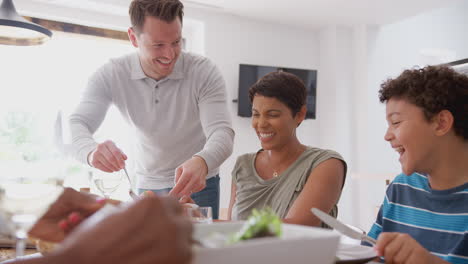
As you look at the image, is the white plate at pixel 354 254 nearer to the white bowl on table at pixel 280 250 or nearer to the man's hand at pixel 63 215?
the white bowl on table at pixel 280 250

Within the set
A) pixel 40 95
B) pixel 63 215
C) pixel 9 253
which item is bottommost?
pixel 9 253

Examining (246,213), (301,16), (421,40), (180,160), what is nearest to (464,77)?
(246,213)

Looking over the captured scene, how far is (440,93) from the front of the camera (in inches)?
44.9

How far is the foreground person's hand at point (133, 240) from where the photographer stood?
390mm

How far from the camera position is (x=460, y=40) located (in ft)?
18.6

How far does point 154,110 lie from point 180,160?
0.28 meters

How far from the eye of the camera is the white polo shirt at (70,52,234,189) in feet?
6.33

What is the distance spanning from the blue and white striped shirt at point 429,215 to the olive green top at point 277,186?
0.74 ft

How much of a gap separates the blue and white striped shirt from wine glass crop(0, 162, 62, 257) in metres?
0.98

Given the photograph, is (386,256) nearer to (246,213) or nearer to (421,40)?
(246,213)

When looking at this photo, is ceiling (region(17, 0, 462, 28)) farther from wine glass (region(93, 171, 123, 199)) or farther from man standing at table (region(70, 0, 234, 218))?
wine glass (region(93, 171, 123, 199))

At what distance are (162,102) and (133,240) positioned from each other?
1.61 metres

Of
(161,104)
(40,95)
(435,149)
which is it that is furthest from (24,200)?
(40,95)

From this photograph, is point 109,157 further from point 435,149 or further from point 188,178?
point 435,149
